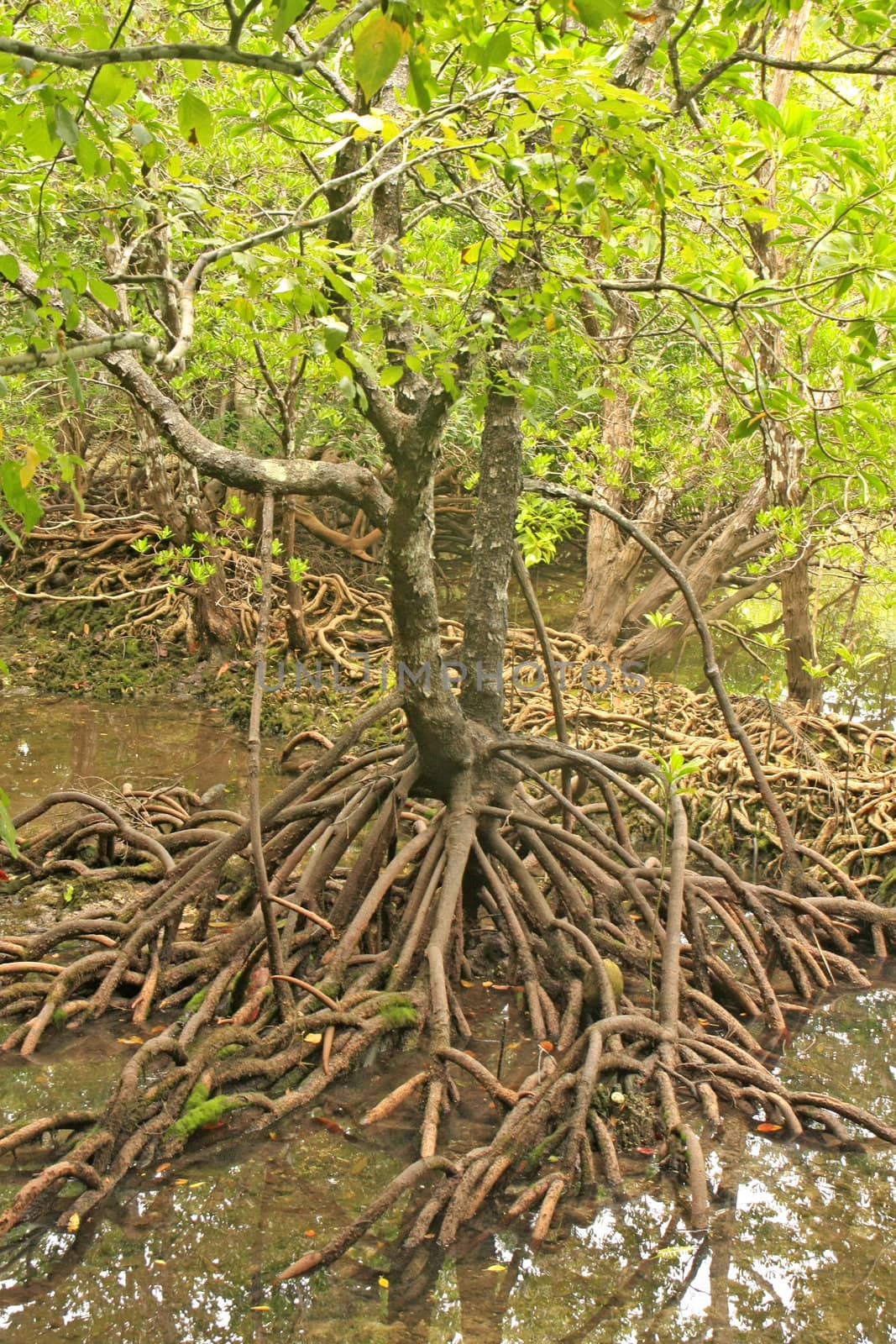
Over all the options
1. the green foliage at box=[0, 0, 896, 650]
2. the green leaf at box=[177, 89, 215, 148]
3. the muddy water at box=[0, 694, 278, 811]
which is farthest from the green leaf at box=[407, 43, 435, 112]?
the muddy water at box=[0, 694, 278, 811]

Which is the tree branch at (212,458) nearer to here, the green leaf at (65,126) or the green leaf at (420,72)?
the green leaf at (65,126)

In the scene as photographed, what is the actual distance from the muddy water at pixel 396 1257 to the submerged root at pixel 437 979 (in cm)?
7

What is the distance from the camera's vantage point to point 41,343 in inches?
91.0

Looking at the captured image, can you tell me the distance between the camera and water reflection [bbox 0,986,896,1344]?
2609 millimetres

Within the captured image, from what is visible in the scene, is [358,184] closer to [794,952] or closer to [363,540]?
[794,952]

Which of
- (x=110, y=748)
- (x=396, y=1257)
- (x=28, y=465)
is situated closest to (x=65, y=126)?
(x=28, y=465)

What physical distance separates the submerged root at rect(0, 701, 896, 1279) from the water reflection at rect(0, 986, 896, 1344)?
84 millimetres

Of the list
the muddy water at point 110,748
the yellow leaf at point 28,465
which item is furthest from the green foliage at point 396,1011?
the muddy water at point 110,748

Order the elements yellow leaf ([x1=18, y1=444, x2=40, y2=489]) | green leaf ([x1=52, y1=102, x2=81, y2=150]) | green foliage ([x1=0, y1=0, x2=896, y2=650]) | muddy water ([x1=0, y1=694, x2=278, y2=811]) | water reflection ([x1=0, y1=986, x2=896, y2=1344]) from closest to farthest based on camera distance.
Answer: yellow leaf ([x1=18, y1=444, x2=40, y2=489])
green leaf ([x1=52, y1=102, x2=81, y2=150])
green foliage ([x1=0, y1=0, x2=896, y2=650])
water reflection ([x1=0, y1=986, x2=896, y2=1344])
muddy water ([x1=0, y1=694, x2=278, y2=811])

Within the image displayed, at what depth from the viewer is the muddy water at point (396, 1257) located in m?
2.62

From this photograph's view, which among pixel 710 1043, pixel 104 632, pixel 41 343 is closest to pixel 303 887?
pixel 710 1043

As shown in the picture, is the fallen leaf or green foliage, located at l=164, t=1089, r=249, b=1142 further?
the fallen leaf

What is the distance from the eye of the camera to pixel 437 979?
3.73 meters

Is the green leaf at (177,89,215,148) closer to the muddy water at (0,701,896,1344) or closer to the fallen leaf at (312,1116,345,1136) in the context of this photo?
the muddy water at (0,701,896,1344)
